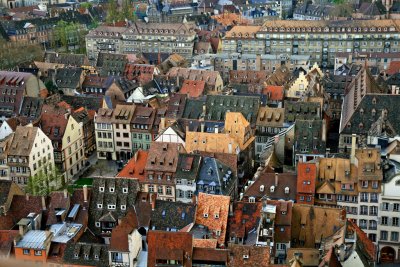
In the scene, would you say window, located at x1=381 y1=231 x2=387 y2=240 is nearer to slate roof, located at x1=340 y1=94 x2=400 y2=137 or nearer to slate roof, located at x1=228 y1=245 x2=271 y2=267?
slate roof, located at x1=340 y1=94 x2=400 y2=137

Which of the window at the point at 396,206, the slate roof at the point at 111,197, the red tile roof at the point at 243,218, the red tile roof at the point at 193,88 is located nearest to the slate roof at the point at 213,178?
the red tile roof at the point at 243,218

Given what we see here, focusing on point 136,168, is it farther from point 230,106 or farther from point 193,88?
point 193,88

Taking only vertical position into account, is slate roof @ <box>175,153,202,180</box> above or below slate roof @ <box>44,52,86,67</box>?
below

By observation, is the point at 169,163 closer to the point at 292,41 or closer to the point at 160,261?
the point at 160,261

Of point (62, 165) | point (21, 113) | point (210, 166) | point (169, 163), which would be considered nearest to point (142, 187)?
point (169, 163)

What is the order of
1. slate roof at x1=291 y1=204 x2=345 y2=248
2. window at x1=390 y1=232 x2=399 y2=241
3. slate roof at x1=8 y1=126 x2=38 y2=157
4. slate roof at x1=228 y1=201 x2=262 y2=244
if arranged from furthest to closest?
slate roof at x1=8 y1=126 x2=38 y2=157, window at x1=390 y1=232 x2=399 y2=241, slate roof at x1=228 y1=201 x2=262 y2=244, slate roof at x1=291 y1=204 x2=345 y2=248

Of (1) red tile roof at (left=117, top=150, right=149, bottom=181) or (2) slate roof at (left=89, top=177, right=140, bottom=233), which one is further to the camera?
(1) red tile roof at (left=117, top=150, right=149, bottom=181)

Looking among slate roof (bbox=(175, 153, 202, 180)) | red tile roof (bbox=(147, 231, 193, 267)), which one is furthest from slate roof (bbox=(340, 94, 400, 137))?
red tile roof (bbox=(147, 231, 193, 267))
